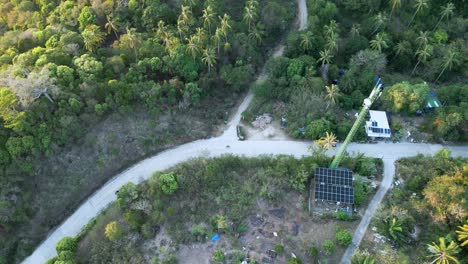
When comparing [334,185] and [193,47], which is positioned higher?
[193,47]

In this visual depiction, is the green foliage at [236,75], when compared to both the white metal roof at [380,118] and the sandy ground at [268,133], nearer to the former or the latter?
the sandy ground at [268,133]

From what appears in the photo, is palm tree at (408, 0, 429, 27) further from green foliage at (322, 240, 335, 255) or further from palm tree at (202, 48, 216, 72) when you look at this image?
green foliage at (322, 240, 335, 255)

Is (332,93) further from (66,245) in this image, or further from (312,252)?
(66,245)

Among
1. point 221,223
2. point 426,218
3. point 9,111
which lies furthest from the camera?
point 9,111

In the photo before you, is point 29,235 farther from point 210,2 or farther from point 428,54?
point 428,54

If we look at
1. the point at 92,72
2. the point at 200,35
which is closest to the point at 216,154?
the point at 200,35

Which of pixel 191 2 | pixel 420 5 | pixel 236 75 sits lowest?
pixel 236 75
